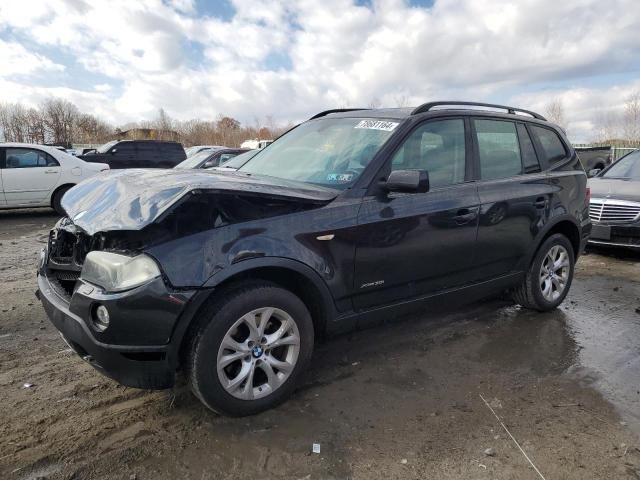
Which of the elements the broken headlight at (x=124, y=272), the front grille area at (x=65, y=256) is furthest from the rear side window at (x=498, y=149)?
the front grille area at (x=65, y=256)

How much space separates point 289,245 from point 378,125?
4.46 feet

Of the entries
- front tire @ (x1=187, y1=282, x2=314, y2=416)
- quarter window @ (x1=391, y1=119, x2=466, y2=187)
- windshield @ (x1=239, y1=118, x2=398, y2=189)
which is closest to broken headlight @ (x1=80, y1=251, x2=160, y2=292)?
front tire @ (x1=187, y1=282, x2=314, y2=416)

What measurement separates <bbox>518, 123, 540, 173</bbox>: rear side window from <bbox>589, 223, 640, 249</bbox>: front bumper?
3357 mm

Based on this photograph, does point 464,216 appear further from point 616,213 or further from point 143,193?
point 616,213

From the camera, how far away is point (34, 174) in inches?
421

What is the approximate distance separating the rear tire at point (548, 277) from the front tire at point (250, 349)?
2573 millimetres

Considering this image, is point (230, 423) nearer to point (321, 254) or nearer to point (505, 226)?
point (321, 254)

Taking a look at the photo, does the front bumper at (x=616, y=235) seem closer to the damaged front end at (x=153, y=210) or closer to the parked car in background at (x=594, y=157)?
the damaged front end at (x=153, y=210)

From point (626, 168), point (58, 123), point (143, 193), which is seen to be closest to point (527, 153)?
point (143, 193)

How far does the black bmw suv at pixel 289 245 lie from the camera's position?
8.43 feet

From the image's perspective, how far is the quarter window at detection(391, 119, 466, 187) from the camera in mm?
3584

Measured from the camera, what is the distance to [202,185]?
106 inches

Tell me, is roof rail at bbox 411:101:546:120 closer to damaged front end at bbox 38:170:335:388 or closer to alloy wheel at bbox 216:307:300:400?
damaged front end at bbox 38:170:335:388

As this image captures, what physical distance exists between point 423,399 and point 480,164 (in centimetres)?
197
